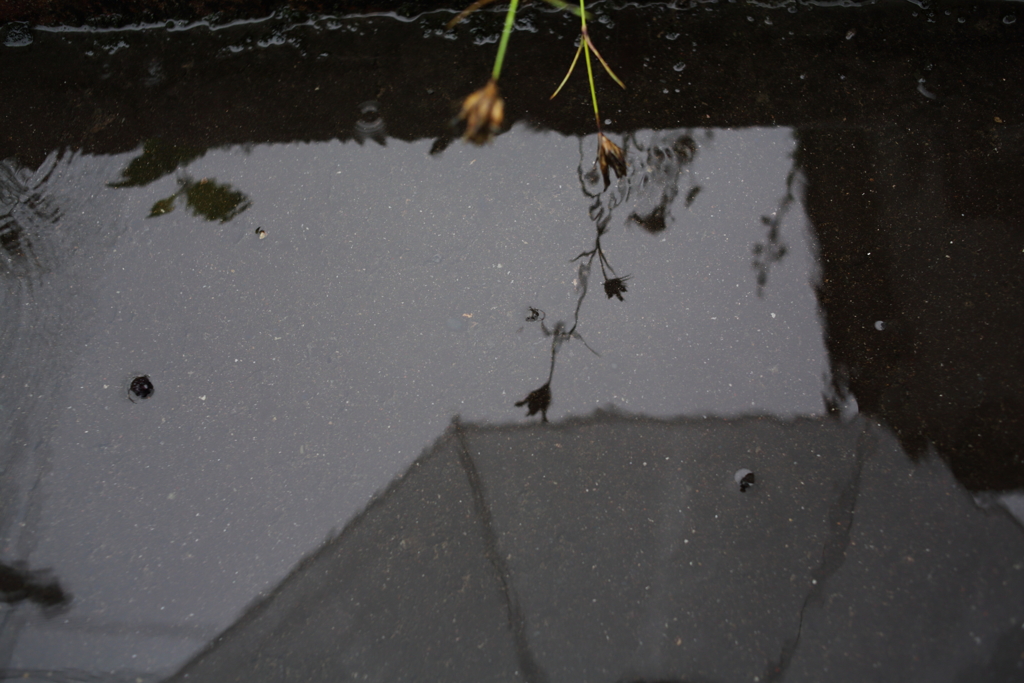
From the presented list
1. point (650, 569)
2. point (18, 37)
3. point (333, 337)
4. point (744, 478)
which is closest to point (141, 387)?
point (333, 337)

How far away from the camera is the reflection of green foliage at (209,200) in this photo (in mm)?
2172

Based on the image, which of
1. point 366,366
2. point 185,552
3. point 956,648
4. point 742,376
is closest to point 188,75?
point 366,366

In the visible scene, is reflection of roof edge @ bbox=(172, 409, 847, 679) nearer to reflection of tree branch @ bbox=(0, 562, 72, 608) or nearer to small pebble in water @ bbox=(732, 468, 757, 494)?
small pebble in water @ bbox=(732, 468, 757, 494)

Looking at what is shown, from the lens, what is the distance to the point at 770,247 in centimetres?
207

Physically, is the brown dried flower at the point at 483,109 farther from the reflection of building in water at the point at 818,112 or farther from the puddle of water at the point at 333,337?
the reflection of building in water at the point at 818,112

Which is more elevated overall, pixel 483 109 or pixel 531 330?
pixel 483 109

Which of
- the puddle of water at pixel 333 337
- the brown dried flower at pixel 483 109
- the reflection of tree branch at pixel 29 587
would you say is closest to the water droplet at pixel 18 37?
the puddle of water at pixel 333 337

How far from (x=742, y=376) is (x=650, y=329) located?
0.34 m

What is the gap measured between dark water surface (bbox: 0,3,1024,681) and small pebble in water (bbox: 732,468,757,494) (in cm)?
1

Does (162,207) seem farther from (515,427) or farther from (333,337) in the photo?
(515,427)

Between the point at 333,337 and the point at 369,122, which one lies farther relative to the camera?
the point at 369,122

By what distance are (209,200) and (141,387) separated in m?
0.72

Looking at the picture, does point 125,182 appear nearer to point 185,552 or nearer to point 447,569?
point 185,552

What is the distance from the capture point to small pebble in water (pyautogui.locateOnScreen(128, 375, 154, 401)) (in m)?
1.98
